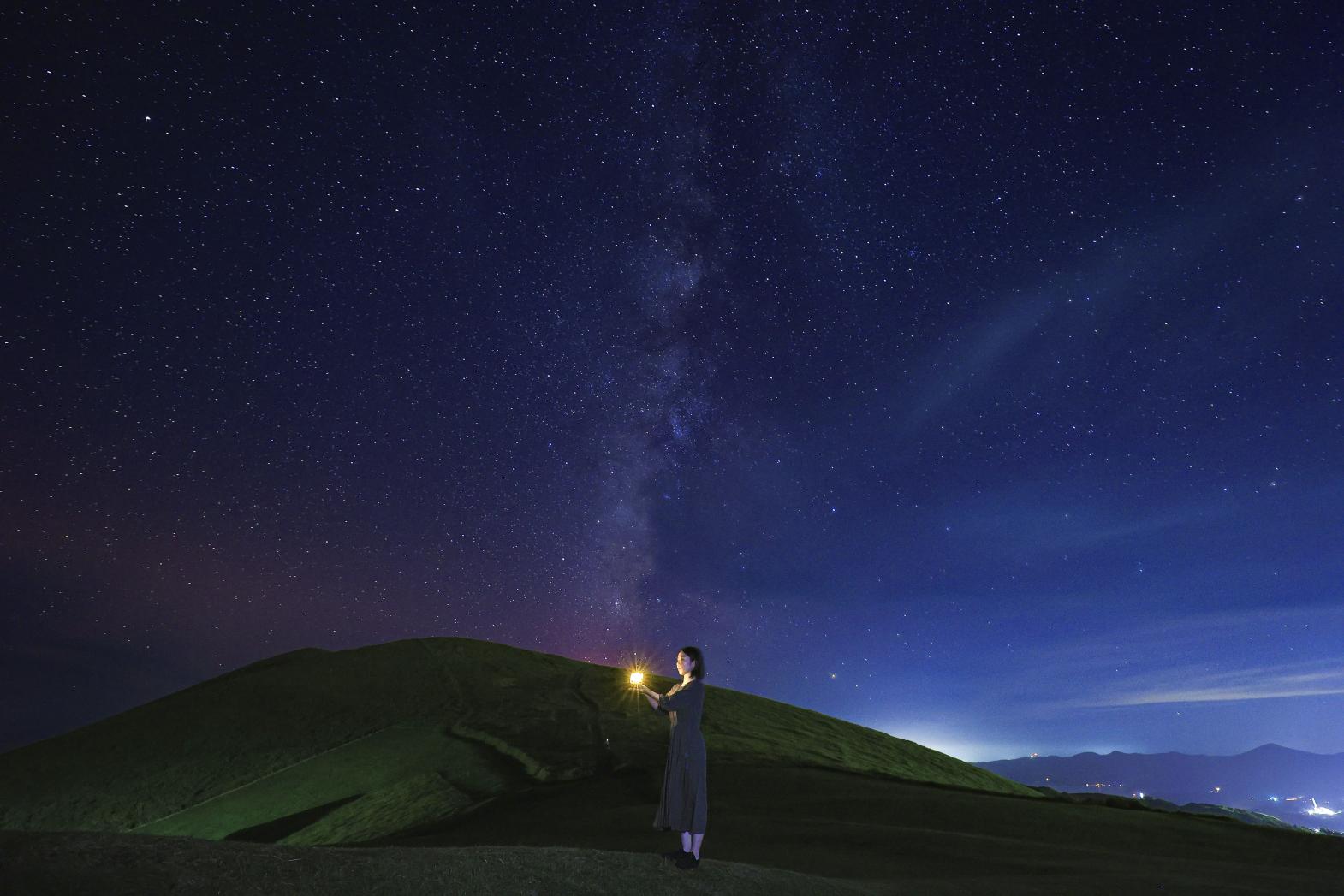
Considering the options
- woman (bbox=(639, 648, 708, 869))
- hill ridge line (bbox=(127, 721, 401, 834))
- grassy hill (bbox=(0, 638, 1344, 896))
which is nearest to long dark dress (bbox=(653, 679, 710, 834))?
woman (bbox=(639, 648, 708, 869))

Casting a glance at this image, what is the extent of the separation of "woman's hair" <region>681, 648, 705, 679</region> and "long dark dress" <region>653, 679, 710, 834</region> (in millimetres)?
69

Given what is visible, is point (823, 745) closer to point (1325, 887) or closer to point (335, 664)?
point (1325, 887)

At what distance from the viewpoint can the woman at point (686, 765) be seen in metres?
8.27

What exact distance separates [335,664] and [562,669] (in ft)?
36.2

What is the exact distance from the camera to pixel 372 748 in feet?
88.5

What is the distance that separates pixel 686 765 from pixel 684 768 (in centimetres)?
3

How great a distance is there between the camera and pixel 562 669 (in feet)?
128

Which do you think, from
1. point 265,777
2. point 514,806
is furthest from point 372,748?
point 514,806

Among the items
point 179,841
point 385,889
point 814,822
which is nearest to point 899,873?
point 814,822

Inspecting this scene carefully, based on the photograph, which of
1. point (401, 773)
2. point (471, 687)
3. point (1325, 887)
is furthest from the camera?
point (471, 687)

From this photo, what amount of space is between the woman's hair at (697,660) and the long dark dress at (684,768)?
0.07 meters

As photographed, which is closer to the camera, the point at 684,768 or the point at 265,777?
the point at 684,768

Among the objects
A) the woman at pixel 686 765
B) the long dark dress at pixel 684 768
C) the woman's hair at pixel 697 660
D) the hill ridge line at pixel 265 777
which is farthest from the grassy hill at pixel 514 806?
the woman's hair at pixel 697 660

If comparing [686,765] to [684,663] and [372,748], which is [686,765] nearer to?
[684,663]
